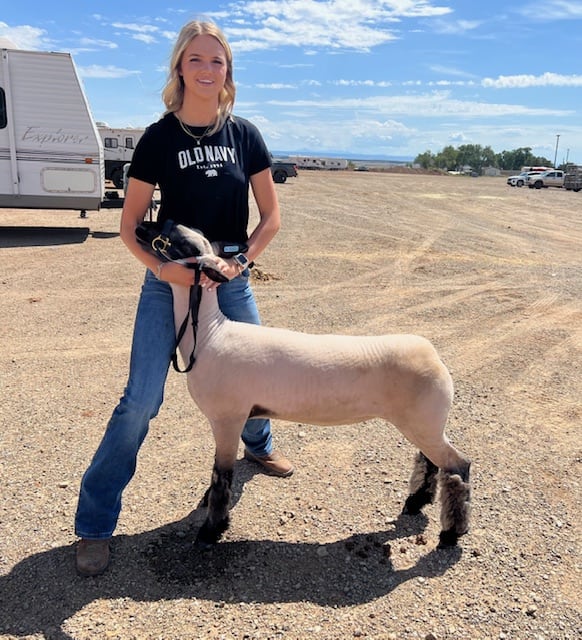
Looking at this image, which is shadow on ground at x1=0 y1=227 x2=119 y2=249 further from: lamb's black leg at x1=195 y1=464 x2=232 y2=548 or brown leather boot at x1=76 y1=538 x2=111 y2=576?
lamb's black leg at x1=195 y1=464 x2=232 y2=548

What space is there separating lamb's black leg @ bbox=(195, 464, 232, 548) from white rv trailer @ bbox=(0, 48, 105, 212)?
11840mm

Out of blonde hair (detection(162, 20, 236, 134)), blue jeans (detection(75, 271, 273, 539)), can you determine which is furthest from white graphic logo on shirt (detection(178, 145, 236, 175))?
blue jeans (detection(75, 271, 273, 539))

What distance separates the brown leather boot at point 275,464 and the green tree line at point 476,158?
13771 centimetres

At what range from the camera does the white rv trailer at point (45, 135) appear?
1284 centimetres

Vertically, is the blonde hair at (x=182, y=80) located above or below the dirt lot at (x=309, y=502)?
above

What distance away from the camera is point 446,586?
132 inches

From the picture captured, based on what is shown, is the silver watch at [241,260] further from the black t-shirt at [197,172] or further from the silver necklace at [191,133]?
the silver necklace at [191,133]

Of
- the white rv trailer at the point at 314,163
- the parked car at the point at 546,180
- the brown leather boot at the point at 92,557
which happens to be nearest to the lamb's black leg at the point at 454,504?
the brown leather boot at the point at 92,557

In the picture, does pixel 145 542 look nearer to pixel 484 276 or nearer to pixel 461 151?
pixel 484 276

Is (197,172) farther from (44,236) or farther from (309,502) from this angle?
(44,236)

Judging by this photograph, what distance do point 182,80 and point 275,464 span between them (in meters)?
2.78

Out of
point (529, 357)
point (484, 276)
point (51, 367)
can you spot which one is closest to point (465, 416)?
point (529, 357)

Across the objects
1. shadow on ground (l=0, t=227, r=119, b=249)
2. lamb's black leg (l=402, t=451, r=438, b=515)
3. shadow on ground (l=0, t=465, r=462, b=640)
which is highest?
shadow on ground (l=0, t=227, r=119, b=249)

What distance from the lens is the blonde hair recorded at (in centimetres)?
319
